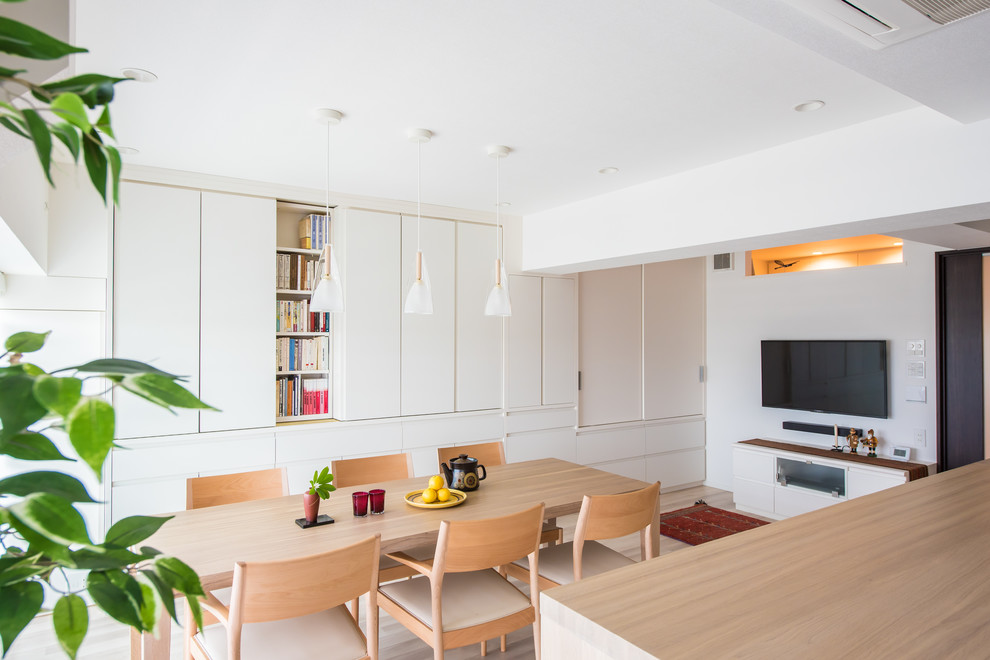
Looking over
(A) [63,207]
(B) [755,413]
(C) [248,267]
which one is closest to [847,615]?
(C) [248,267]

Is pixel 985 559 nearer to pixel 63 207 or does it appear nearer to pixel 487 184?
pixel 487 184

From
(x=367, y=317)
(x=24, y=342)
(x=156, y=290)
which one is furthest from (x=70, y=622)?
(x=367, y=317)

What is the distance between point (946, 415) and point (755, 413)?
161 cm

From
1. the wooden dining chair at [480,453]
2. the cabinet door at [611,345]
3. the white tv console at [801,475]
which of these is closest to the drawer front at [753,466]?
the white tv console at [801,475]

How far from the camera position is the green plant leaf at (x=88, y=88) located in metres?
0.39

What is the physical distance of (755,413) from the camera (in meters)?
5.80

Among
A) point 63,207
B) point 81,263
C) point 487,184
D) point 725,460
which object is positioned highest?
point 487,184

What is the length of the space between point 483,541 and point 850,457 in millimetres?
3851

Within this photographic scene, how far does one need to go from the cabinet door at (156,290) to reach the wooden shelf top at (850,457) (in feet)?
15.1

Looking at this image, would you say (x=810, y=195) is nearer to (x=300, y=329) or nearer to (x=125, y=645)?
(x=300, y=329)

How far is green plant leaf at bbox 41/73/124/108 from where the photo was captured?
1.30ft

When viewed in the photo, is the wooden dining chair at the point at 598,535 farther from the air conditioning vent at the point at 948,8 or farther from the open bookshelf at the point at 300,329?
the open bookshelf at the point at 300,329

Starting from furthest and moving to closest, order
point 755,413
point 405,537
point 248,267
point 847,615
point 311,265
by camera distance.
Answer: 1. point 755,413
2. point 311,265
3. point 248,267
4. point 405,537
5. point 847,615

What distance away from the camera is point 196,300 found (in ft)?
12.1
